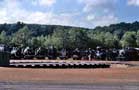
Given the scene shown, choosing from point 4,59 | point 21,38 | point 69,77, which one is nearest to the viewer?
point 69,77

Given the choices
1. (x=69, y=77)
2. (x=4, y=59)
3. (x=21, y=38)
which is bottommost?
(x=69, y=77)

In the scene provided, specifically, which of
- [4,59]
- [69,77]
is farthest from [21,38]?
[69,77]

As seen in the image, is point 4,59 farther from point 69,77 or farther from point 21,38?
point 21,38

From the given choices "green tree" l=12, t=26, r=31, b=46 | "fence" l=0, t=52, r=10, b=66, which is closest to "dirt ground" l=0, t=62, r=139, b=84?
"fence" l=0, t=52, r=10, b=66

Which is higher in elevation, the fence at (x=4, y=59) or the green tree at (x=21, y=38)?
the green tree at (x=21, y=38)

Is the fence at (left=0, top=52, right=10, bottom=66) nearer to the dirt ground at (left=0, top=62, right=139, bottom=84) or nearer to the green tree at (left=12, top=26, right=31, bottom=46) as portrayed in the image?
the dirt ground at (left=0, top=62, right=139, bottom=84)

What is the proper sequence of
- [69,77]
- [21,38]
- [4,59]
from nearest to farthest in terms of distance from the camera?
[69,77] → [4,59] → [21,38]

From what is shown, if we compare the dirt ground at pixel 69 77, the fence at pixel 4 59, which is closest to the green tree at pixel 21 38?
the fence at pixel 4 59

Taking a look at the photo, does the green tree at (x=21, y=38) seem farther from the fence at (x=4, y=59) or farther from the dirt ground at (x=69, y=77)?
the dirt ground at (x=69, y=77)

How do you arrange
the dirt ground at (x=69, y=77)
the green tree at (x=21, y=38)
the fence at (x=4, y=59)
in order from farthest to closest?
1. the green tree at (x=21, y=38)
2. the fence at (x=4, y=59)
3. the dirt ground at (x=69, y=77)

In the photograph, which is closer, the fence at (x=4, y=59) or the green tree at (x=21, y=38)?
the fence at (x=4, y=59)

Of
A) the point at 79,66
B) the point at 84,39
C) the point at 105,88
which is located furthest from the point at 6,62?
the point at 84,39

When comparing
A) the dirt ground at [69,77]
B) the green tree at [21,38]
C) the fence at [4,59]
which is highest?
the green tree at [21,38]

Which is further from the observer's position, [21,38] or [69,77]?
[21,38]
